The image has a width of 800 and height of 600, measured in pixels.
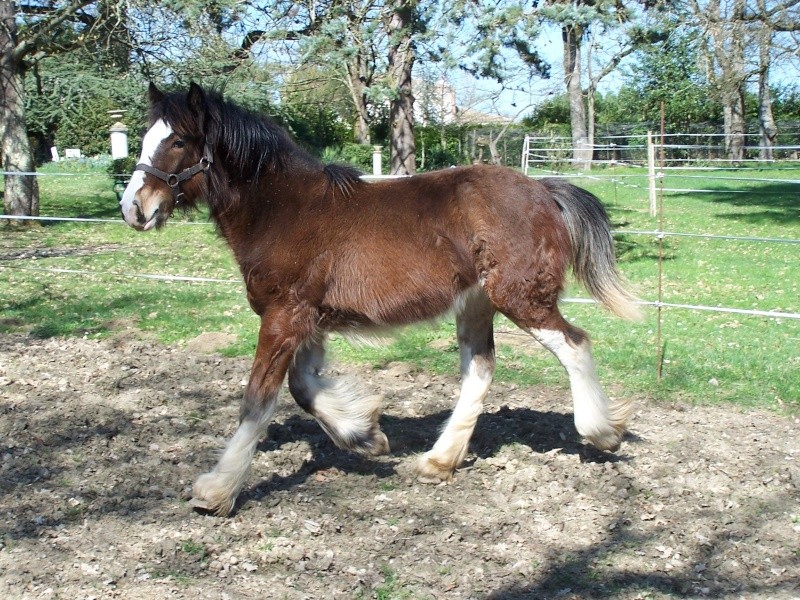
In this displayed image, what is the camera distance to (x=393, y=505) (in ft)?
15.0

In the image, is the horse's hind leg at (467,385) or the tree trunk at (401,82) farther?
the tree trunk at (401,82)

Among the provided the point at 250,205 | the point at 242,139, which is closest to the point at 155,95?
the point at 242,139

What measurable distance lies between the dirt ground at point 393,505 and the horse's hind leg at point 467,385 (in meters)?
0.14

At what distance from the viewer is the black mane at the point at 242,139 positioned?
464 cm

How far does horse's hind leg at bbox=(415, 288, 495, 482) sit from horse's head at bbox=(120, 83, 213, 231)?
5.62 feet

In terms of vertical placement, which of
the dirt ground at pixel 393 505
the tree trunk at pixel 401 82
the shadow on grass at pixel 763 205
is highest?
the tree trunk at pixel 401 82

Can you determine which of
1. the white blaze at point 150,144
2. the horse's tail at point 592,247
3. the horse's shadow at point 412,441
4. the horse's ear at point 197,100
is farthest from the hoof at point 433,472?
the horse's ear at point 197,100

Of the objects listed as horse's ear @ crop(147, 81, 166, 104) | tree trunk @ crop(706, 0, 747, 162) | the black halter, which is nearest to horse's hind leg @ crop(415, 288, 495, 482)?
the black halter

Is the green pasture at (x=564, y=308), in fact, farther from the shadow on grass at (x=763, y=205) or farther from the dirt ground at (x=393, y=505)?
the shadow on grass at (x=763, y=205)

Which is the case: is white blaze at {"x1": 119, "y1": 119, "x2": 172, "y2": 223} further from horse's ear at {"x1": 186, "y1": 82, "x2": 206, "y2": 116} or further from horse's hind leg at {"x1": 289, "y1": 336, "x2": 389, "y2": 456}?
horse's hind leg at {"x1": 289, "y1": 336, "x2": 389, "y2": 456}

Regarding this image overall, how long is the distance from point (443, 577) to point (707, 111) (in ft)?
138

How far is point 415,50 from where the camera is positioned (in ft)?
39.8

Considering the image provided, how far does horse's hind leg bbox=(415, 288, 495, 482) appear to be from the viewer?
491cm

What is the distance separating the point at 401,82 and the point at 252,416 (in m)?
9.54
